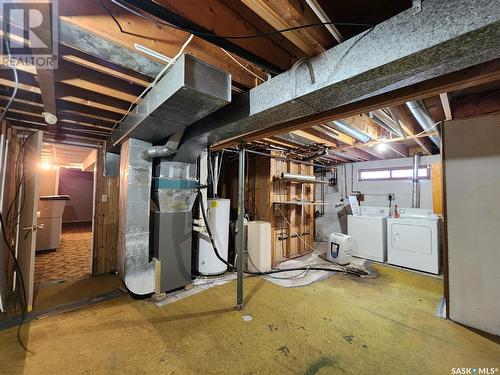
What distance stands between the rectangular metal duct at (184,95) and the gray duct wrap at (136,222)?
0.66 m

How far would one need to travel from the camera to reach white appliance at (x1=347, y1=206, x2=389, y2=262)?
4.20 m

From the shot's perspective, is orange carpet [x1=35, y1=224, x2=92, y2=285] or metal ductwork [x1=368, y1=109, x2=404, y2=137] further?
orange carpet [x1=35, y1=224, x2=92, y2=285]

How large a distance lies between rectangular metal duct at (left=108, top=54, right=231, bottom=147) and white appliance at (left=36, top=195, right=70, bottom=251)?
4.36 m

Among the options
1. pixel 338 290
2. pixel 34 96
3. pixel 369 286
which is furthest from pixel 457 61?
pixel 34 96

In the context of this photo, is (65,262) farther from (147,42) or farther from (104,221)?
(147,42)

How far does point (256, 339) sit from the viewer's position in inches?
76.7

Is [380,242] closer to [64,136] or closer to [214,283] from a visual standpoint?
[214,283]

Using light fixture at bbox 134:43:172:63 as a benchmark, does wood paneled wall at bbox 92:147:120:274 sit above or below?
below

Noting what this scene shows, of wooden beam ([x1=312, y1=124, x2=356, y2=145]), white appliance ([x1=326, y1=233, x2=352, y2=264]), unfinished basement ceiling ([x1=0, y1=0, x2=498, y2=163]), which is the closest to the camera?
unfinished basement ceiling ([x1=0, y1=0, x2=498, y2=163])

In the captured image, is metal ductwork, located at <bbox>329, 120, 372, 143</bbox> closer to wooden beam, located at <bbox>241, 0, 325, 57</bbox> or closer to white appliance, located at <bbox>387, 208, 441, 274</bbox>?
wooden beam, located at <bbox>241, 0, 325, 57</bbox>

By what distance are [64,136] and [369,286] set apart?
198 inches

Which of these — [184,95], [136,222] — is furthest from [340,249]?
[184,95]

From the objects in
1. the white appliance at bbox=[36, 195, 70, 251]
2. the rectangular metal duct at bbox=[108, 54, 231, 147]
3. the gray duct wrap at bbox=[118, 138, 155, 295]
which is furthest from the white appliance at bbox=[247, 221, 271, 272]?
the white appliance at bbox=[36, 195, 70, 251]

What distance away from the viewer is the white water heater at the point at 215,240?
11.1 feet
